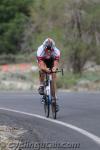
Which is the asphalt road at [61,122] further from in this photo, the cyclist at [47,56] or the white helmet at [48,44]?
the white helmet at [48,44]

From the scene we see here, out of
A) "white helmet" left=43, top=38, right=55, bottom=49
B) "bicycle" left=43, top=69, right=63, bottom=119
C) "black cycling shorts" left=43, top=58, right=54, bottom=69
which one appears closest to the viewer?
"white helmet" left=43, top=38, right=55, bottom=49

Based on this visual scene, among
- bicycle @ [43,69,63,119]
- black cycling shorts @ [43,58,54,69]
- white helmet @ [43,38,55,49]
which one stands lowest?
bicycle @ [43,69,63,119]

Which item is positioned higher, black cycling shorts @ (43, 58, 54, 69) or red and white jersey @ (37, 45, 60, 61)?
red and white jersey @ (37, 45, 60, 61)

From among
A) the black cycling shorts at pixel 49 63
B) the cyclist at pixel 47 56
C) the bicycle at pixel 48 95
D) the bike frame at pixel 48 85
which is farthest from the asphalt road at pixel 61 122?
the black cycling shorts at pixel 49 63

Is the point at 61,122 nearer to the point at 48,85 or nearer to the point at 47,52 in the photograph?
the point at 48,85

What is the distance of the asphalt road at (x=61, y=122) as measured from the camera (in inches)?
421

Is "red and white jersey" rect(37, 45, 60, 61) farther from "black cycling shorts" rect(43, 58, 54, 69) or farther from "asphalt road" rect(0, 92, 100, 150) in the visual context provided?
"asphalt road" rect(0, 92, 100, 150)

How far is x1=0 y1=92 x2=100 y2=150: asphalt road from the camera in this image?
10688 mm

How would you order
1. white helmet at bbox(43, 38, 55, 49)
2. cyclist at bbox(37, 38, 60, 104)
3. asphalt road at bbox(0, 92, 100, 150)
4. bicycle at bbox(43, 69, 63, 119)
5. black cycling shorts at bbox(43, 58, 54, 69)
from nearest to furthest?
asphalt road at bbox(0, 92, 100, 150), white helmet at bbox(43, 38, 55, 49), cyclist at bbox(37, 38, 60, 104), bicycle at bbox(43, 69, 63, 119), black cycling shorts at bbox(43, 58, 54, 69)

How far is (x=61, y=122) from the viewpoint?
13.6 meters

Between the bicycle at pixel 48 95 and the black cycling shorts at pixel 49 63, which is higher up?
the black cycling shorts at pixel 49 63

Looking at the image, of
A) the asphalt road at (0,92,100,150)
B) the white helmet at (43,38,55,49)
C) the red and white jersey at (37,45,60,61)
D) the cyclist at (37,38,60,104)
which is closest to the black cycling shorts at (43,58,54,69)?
the cyclist at (37,38,60,104)

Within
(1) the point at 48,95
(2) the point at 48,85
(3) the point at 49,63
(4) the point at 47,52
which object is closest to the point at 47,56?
(4) the point at 47,52

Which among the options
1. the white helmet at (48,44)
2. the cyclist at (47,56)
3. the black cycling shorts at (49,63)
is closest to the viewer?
the white helmet at (48,44)
